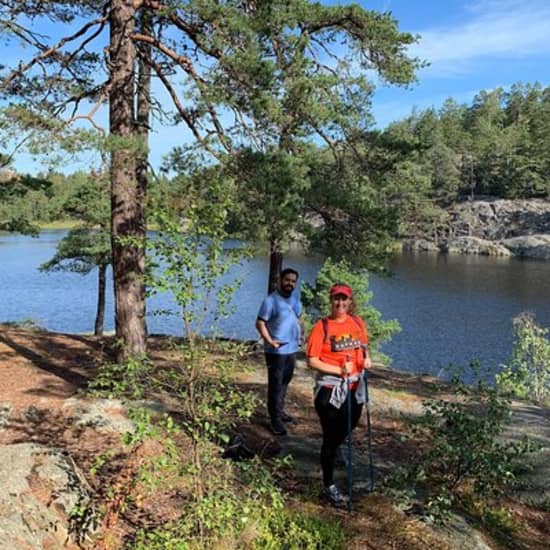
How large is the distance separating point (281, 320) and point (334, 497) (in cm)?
160

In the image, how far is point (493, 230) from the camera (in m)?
65.8

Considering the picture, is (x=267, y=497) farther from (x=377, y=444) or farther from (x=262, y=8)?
(x=262, y=8)

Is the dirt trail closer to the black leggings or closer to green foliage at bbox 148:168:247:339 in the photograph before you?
the black leggings

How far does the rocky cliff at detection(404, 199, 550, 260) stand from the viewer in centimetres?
6144

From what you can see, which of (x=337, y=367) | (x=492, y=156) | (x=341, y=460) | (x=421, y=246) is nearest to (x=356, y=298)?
(x=341, y=460)

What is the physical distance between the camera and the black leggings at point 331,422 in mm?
3568

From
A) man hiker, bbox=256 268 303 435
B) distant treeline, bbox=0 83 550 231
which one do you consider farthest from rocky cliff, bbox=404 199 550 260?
man hiker, bbox=256 268 303 435

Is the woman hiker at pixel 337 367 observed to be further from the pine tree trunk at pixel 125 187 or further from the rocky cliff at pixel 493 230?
the rocky cliff at pixel 493 230

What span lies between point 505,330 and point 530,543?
25.0 m

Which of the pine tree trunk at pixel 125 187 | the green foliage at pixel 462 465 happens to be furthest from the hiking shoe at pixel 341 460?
the pine tree trunk at pixel 125 187

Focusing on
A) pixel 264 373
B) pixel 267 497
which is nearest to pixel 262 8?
pixel 264 373

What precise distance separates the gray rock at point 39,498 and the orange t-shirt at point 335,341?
171 cm

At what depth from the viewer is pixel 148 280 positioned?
2.61 metres

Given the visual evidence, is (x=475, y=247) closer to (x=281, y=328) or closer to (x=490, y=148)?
(x=490, y=148)
